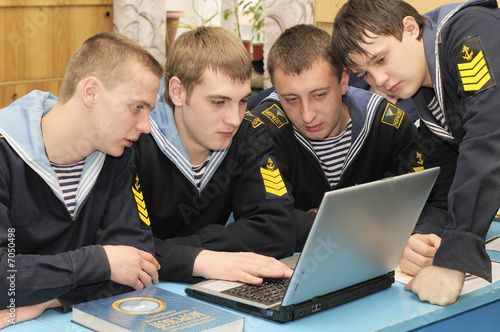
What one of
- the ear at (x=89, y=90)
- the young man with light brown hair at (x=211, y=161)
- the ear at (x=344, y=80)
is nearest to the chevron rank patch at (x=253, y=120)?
the young man with light brown hair at (x=211, y=161)

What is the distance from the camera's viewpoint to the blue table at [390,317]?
1.02m

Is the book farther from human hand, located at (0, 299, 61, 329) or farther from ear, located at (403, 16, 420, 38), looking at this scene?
ear, located at (403, 16, 420, 38)

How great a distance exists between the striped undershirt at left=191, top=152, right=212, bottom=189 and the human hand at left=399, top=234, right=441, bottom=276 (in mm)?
520

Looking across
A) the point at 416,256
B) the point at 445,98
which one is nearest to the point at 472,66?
the point at 445,98

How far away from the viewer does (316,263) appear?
100cm

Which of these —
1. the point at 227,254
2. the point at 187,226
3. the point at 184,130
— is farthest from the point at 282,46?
the point at 227,254

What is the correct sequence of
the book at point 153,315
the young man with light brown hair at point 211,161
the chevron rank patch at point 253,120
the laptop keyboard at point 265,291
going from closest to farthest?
the book at point 153,315 → the laptop keyboard at point 265,291 → the young man with light brown hair at point 211,161 → the chevron rank patch at point 253,120

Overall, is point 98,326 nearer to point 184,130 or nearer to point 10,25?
point 184,130

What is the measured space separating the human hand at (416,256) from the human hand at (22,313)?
27.7 inches

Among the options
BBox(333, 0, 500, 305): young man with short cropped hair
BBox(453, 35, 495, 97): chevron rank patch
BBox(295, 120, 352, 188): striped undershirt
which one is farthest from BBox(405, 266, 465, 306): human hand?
BBox(295, 120, 352, 188): striped undershirt

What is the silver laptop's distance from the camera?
0.99 m

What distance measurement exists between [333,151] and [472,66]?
0.60 metres

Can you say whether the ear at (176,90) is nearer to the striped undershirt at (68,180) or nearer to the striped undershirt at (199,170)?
the striped undershirt at (199,170)

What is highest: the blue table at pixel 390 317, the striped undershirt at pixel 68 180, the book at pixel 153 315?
the striped undershirt at pixel 68 180
